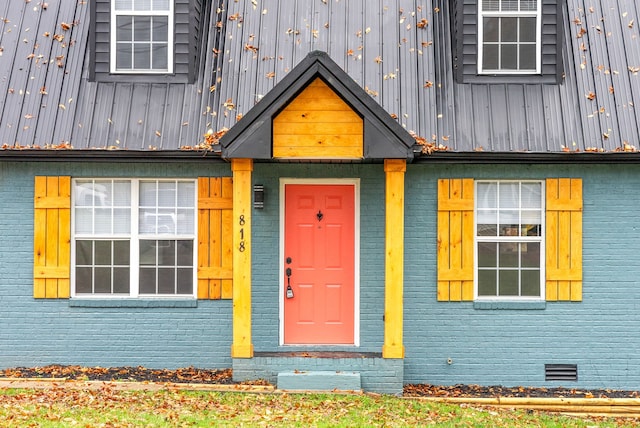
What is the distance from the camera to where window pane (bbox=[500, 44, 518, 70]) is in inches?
393

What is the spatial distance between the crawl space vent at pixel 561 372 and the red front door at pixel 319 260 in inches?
106

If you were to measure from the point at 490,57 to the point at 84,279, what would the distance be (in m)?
6.28

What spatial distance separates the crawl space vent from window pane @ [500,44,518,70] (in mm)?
4069

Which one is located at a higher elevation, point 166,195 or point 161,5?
point 161,5

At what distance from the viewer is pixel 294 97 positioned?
27.1ft

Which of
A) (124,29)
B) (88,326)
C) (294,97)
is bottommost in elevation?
(88,326)

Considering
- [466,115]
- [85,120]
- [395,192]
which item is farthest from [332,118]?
[85,120]

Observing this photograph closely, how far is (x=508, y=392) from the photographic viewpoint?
9.07 metres

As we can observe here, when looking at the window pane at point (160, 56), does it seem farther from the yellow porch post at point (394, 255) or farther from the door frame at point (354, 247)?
the yellow porch post at point (394, 255)

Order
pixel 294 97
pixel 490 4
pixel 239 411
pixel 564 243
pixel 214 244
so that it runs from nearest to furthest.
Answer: pixel 239 411 < pixel 294 97 < pixel 564 243 < pixel 214 244 < pixel 490 4

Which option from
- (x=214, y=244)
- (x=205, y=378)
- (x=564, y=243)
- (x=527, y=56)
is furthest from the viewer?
(x=527, y=56)

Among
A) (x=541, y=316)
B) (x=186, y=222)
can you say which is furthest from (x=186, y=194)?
(x=541, y=316)

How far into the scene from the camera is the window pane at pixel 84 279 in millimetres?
9477

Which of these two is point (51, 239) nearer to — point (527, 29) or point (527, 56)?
point (527, 56)
